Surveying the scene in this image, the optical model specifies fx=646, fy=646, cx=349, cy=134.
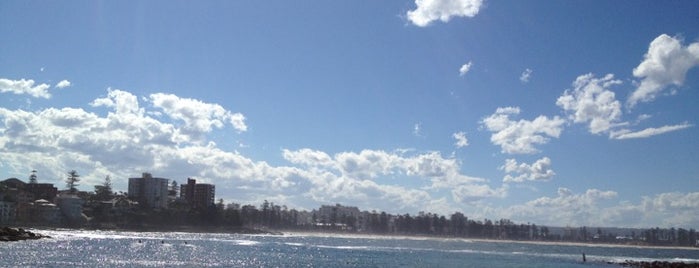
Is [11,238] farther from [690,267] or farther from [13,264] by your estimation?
[690,267]

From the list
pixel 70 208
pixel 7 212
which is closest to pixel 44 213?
pixel 70 208

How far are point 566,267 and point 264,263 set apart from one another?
4400cm

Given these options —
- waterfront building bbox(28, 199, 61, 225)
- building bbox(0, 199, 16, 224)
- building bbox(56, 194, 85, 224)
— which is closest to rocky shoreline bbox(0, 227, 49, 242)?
building bbox(0, 199, 16, 224)

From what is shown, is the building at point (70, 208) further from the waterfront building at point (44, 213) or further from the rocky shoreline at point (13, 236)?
the rocky shoreline at point (13, 236)

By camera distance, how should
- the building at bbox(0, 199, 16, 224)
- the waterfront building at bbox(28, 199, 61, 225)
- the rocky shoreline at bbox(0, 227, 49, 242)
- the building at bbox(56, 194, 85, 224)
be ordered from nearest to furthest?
1. the rocky shoreline at bbox(0, 227, 49, 242)
2. the building at bbox(0, 199, 16, 224)
3. the waterfront building at bbox(28, 199, 61, 225)
4. the building at bbox(56, 194, 85, 224)

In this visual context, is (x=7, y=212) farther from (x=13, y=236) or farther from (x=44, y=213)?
(x=13, y=236)

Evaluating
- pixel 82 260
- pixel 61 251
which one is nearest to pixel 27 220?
pixel 61 251

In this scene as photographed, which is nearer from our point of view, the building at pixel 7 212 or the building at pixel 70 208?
the building at pixel 7 212

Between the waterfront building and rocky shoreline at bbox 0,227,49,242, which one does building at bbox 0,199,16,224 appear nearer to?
the waterfront building

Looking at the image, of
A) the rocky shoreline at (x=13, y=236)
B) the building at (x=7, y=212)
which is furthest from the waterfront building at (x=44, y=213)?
the rocky shoreline at (x=13, y=236)

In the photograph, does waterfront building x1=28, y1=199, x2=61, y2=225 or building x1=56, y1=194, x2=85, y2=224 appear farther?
building x1=56, y1=194, x2=85, y2=224

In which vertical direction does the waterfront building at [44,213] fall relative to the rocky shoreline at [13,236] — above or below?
above

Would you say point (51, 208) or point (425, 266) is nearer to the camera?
point (425, 266)

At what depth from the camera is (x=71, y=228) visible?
618ft
